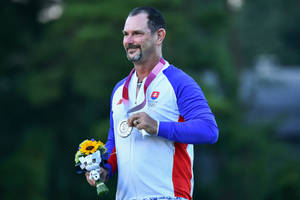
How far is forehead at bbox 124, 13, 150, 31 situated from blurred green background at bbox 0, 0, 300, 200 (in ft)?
25.8

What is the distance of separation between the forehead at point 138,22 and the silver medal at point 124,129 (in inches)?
19.5

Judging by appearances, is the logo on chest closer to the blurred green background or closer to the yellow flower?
the yellow flower

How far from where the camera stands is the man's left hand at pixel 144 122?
2.26 m

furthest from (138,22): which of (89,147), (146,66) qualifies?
(89,147)

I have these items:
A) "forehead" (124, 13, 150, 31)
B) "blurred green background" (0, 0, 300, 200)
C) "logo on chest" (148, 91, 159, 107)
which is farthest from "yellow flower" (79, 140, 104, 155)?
"blurred green background" (0, 0, 300, 200)

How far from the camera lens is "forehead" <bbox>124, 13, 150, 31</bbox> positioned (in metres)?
2.53

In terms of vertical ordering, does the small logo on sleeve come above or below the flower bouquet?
above

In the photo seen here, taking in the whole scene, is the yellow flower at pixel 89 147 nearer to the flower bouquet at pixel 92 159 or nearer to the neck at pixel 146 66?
the flower bouquet at pixel 92 159

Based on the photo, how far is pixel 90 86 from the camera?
11.3 meters

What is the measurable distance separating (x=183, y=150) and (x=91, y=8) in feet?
29.8

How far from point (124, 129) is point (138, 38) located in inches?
19.0

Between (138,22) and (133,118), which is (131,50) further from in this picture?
(133,118)

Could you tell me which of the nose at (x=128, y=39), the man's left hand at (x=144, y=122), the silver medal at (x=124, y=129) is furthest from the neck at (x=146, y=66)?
the man's left hand at (x=144, y=122)

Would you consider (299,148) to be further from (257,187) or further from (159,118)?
(159,118)
